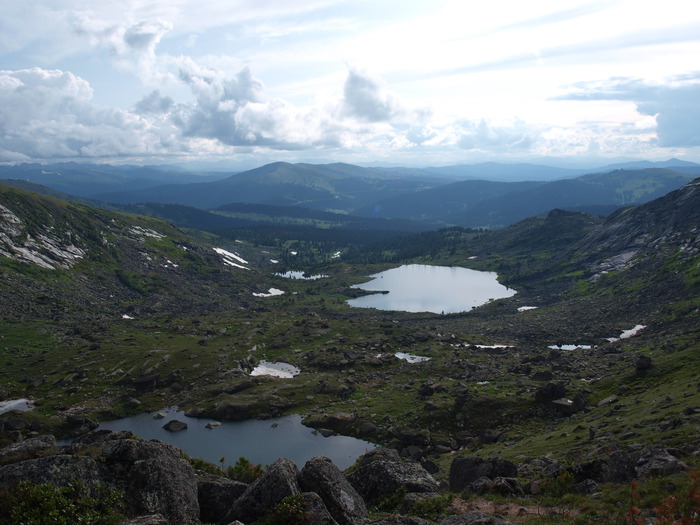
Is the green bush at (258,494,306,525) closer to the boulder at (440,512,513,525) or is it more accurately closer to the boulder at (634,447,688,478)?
the boulder at (440,512,513,525)

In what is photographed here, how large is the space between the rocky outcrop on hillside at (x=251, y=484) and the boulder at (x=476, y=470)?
323 cm

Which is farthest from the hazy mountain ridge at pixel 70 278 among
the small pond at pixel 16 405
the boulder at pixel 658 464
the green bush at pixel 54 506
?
the boulder at pixel 658 464

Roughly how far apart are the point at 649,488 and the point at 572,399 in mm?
38218

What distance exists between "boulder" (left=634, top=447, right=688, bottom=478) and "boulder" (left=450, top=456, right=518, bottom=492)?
9.17 metres

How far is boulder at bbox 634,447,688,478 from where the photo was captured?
25406 mm

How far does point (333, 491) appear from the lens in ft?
84.2

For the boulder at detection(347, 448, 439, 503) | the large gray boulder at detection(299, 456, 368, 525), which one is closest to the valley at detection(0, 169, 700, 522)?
the boulder at detection(347, 448, 439, 503)

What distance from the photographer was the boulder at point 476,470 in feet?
→ 111

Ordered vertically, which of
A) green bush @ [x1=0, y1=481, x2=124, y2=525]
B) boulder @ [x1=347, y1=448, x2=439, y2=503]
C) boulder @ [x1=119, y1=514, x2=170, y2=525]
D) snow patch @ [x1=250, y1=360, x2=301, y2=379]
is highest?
green bush @ [x1=0, y1=481, x2=124, y2=525]

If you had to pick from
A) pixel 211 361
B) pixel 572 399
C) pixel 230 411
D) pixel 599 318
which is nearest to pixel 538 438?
pixel 572 399

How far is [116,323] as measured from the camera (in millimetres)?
126938

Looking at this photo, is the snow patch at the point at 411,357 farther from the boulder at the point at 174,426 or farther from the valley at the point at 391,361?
the boulder at the point at 174,426

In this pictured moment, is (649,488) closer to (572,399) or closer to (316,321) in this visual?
(572,399)

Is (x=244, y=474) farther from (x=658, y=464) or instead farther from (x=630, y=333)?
(x=630, y=333)
